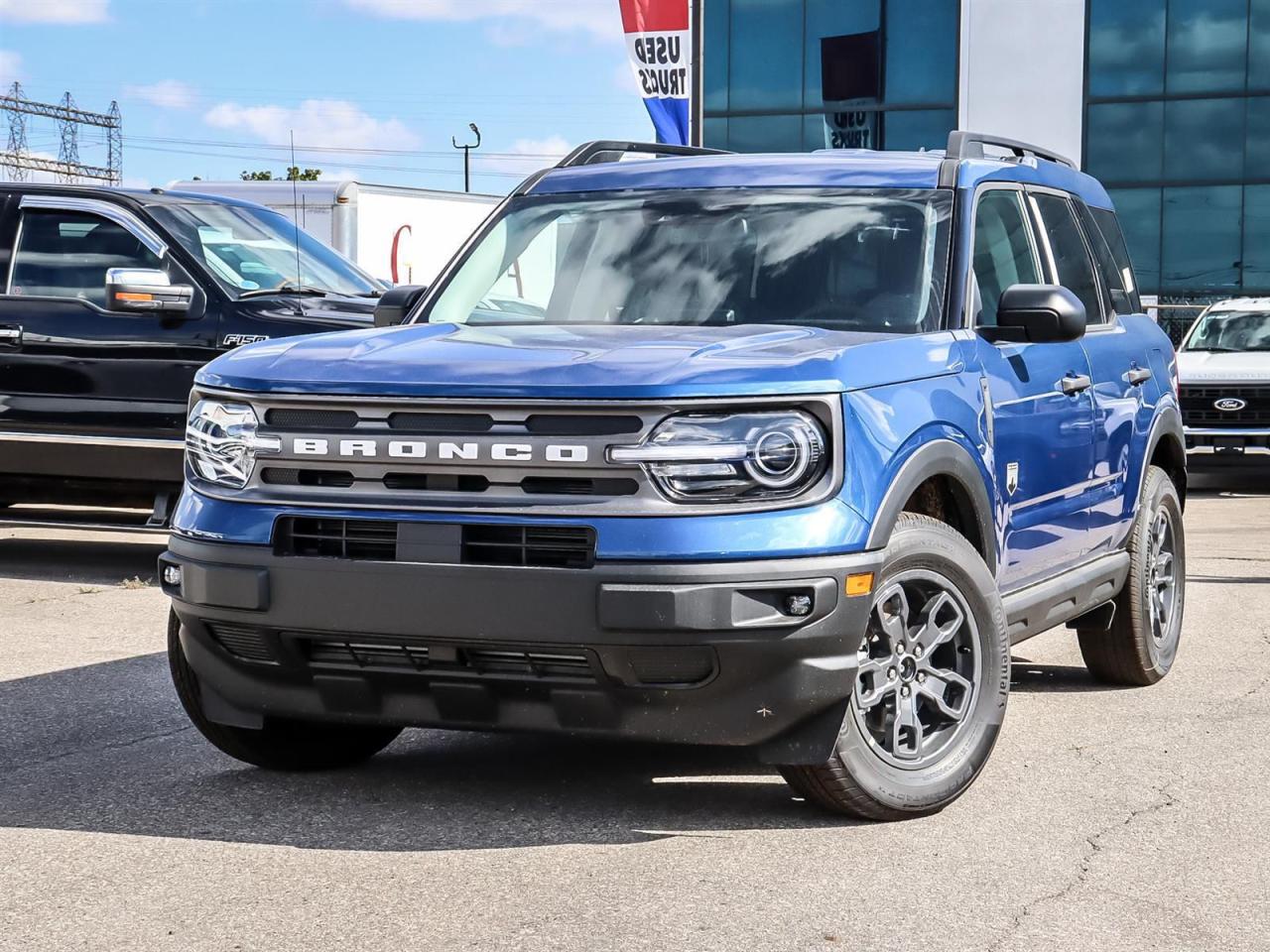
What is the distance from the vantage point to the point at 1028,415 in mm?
5859

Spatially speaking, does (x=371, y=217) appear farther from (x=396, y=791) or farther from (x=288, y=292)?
(x=396, y=791)

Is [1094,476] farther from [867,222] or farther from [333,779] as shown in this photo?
[333,779]

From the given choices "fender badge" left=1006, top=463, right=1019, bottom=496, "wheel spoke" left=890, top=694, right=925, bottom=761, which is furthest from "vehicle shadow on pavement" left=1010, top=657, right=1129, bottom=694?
"wheel spoke" left=890, top=694, right=925, bottom=761

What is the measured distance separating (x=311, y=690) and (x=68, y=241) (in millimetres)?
6101

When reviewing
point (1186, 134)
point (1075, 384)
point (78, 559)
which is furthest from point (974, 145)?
point (1186, 134)

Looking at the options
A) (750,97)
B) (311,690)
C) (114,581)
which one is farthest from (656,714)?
(750,97)

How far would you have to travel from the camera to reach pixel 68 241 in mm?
10297

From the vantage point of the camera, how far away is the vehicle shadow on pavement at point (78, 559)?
1041cm

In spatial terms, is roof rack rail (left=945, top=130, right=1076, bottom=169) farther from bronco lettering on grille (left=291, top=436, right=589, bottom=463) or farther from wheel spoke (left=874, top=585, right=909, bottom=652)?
bronco lettering on grille (left=291, top=436, right=589, bottom=463)

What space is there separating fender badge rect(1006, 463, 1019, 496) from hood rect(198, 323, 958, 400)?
50 cm

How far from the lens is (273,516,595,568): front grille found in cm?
456

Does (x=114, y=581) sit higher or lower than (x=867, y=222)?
lower

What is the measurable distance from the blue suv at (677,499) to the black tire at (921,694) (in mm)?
10

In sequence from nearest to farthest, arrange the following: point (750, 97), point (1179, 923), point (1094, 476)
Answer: point (1179, 923) < point (1094, 476) < point (750, 97)
